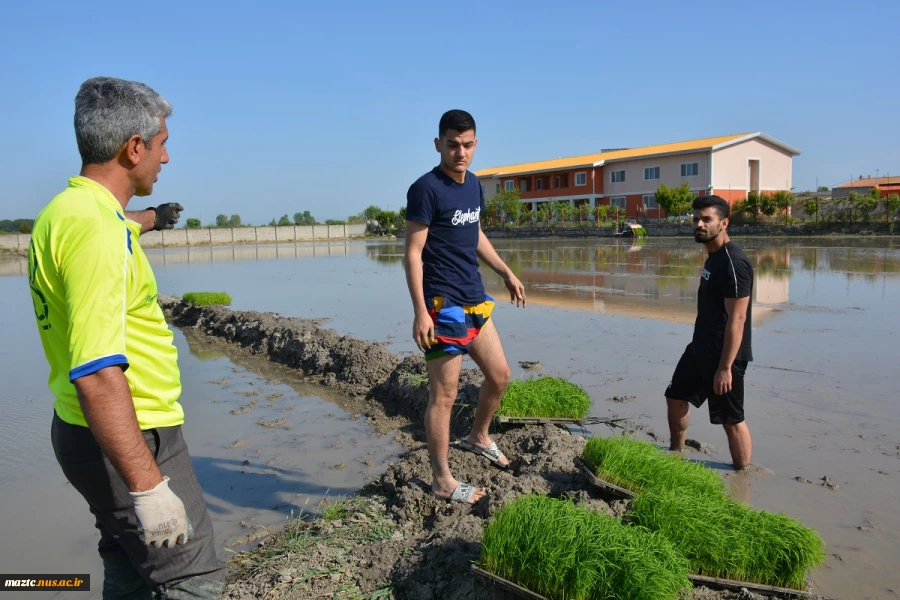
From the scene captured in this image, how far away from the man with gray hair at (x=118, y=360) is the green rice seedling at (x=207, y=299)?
37.1 ft

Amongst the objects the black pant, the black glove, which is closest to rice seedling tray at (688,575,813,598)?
the black pant

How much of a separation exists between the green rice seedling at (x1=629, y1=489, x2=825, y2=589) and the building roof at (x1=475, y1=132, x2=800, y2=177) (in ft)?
148

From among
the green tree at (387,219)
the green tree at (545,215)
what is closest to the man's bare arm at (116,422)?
the green tree at (545,215)

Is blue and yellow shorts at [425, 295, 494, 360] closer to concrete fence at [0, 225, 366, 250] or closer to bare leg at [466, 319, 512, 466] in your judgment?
bare leg at [466, 319, 512, 466]

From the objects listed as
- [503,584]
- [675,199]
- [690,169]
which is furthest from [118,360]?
[690,169]

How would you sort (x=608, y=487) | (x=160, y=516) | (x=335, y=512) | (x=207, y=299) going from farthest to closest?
1. (x=207, y=299)
2. (x=335, y=512)
3. (x=608, y=487)
4. (x=160, y=516)

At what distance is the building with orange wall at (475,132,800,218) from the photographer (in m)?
45.2

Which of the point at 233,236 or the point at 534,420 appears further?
the point at 233,236

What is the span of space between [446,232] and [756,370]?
488 centimetres

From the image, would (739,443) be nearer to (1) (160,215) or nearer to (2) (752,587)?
(2) (752,587)

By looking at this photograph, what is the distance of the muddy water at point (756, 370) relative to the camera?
3.95 m

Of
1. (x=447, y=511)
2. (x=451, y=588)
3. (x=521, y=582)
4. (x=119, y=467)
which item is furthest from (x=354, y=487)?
(x=119, y=467)

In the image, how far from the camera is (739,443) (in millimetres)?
4395

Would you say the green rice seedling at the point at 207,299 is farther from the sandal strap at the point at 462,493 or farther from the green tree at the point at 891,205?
the green tree at the point at 891,205
